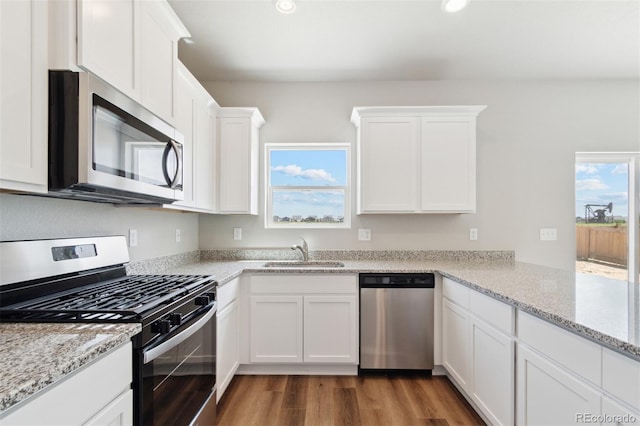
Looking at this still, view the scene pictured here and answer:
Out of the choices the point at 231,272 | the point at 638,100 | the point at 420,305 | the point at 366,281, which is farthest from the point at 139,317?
the point at 638,100

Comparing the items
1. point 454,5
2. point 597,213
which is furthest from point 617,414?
point 597,213

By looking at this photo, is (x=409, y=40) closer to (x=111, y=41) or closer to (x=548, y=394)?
(x=111, y=41)

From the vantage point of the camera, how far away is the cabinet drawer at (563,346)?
1.08m

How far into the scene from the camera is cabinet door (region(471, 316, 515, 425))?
1.57 metres

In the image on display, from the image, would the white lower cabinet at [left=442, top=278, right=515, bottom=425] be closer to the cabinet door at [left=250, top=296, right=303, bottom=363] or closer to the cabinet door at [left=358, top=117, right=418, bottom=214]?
the cabinet door at [left=358, top=117, right=418, bottom=214]

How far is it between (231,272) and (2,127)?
63.0 inches

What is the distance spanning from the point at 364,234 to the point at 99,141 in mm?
2398

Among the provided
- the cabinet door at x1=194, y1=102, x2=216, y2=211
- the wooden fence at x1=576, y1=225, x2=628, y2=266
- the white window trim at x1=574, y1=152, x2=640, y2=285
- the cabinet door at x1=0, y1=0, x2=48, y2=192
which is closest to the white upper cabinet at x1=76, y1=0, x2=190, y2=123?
the cabinet door at x1=0, y1=0, x2=48, y2=192

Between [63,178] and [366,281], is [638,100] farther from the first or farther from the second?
[63,178]

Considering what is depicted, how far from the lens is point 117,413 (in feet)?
3.23

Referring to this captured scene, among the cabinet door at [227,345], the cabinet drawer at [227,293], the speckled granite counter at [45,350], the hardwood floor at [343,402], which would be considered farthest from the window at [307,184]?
the speckled granite counter at [45,350]

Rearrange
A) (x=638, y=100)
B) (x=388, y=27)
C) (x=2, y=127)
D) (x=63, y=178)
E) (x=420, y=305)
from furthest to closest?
(x=638, y=100), (x=420, y=305), (x=388, y=27), (x=63, y=178), (x=2, y=127)

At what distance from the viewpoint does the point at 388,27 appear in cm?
230

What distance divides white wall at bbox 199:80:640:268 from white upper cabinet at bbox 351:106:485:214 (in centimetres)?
32
